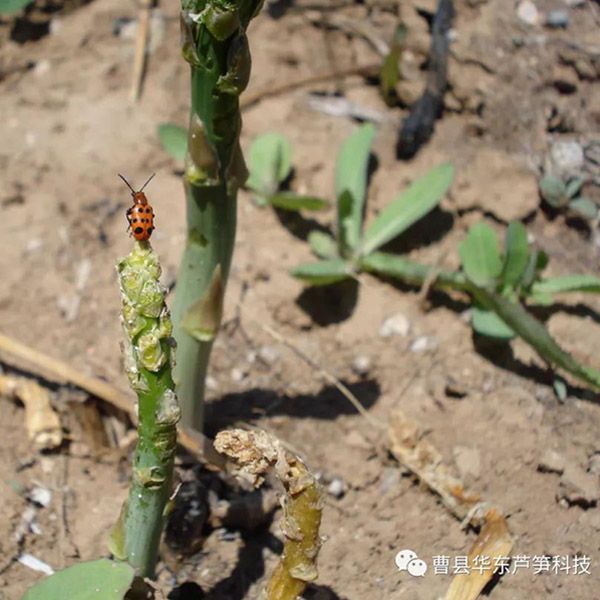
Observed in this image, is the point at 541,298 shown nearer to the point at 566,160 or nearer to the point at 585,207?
the point at 585,207

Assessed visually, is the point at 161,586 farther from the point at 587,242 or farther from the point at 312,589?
the point at 587,242

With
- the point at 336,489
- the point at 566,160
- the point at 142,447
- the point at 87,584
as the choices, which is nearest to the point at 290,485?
the point at 142,447

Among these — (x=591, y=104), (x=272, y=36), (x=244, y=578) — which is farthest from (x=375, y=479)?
(x=272, y=36)

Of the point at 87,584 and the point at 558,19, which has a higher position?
the point at 558,19

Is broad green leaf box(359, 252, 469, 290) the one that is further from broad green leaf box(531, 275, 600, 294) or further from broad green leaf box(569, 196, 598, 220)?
broad green leaf box(569, 196, 598, 220)

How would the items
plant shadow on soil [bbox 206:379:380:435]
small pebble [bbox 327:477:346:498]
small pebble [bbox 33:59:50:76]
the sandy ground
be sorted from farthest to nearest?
small pebble [bbox 33:59:50:76], plant shadow on soil [bbox 206:379:380:435], small pebble [bbox 327:477:346:498], the sandy ground

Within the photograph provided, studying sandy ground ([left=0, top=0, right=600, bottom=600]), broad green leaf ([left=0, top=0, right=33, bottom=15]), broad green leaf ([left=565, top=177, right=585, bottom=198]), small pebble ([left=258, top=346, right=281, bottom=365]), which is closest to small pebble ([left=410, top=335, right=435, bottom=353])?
sandy ground ([left=0, top=0, right=600, bottom=600])

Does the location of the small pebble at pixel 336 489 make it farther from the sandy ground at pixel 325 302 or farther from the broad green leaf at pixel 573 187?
the broad green leaf at pixel 573 187
